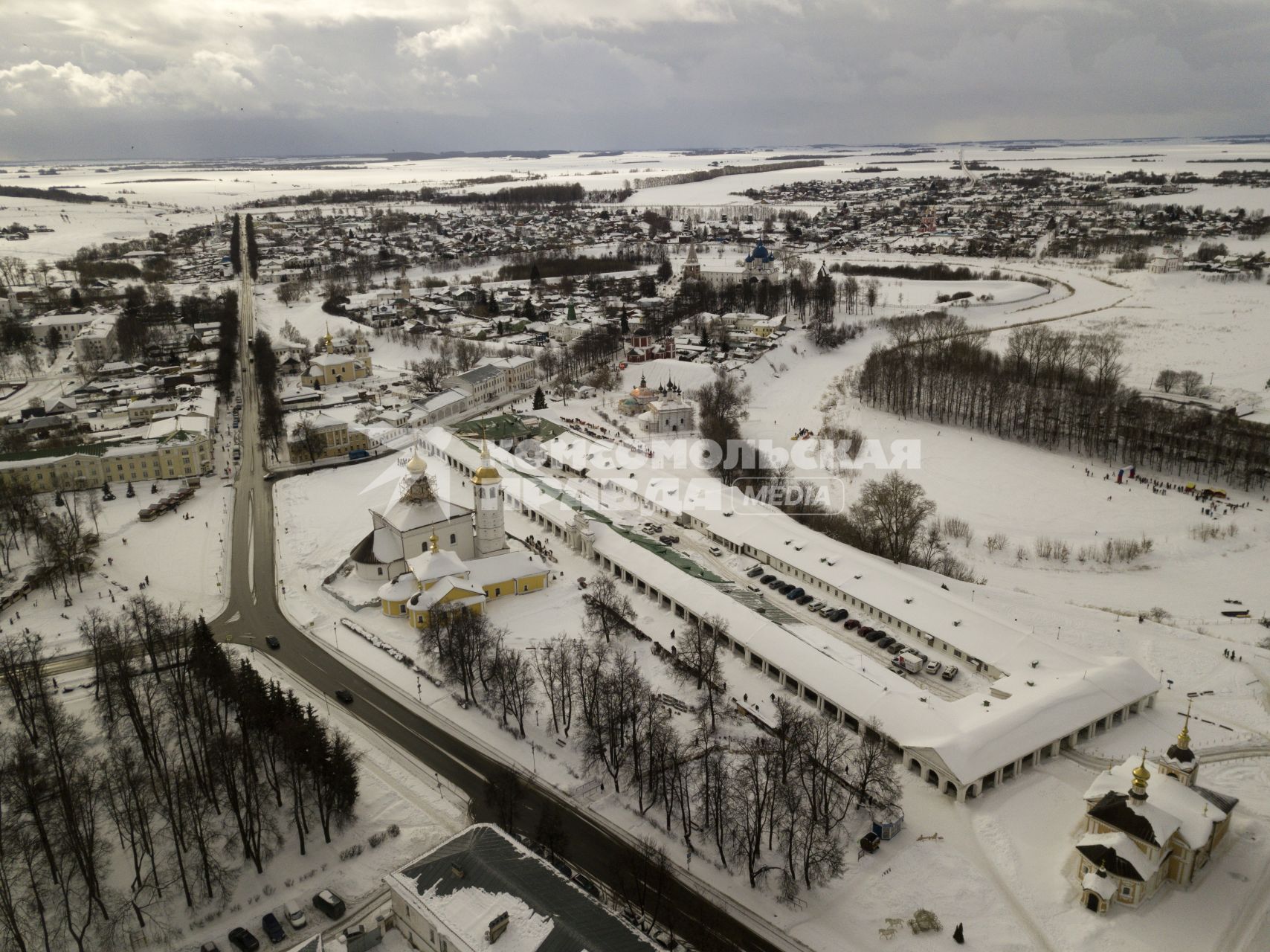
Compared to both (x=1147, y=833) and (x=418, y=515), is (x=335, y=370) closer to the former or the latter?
(x=418, y=515)

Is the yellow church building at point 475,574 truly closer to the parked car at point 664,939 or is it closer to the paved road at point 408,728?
the paved road at point 408,728

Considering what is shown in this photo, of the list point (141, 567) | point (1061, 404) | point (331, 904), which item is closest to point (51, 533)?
point (141, 567)

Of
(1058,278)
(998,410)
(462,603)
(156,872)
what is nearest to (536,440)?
(462,603)

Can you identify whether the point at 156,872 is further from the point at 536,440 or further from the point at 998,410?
the point at 998,410

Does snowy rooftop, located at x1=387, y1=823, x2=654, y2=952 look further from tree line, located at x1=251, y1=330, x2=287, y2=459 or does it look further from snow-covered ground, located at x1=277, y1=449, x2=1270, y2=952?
tree line, located at x1=251, y1=330, x2=287, y2=459

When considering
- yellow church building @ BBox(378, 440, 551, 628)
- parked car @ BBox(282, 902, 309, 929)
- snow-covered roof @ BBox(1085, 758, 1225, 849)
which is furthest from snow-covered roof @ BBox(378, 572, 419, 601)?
snow-covered roof @ BBox(1085, 758, 1225, 849)

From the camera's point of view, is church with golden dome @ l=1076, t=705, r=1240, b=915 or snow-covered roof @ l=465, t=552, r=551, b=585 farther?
snow-covered roof @ l=465, t=552, r=551, b=585

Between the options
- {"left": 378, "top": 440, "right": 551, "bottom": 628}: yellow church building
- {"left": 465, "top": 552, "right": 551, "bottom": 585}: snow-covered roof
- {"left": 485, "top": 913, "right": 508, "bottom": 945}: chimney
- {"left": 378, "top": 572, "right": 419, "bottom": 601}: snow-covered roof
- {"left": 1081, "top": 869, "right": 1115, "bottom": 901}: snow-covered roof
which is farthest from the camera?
{"left": 465, "top": 552, "right": 551, "bottom": 585}: snow-covered roof
